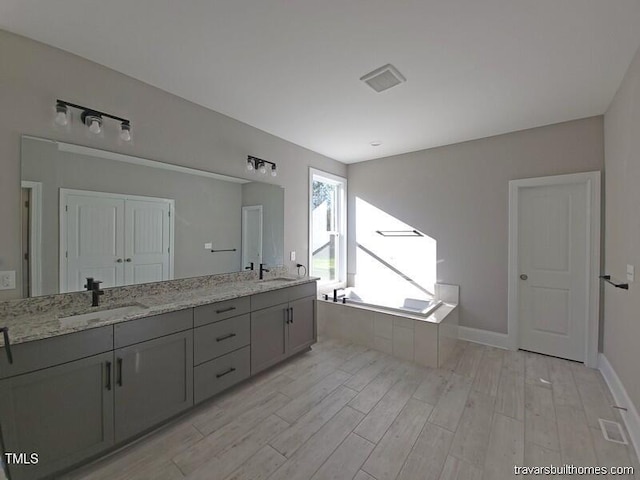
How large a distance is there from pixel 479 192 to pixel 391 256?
4.81 ft

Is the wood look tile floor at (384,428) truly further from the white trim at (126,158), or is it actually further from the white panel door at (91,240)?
the white trim at (126,158)

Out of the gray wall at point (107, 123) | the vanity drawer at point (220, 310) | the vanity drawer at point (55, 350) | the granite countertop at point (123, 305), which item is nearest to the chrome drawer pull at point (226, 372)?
the vanity drawer at point (220, 310)

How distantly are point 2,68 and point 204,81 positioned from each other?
1165 mm

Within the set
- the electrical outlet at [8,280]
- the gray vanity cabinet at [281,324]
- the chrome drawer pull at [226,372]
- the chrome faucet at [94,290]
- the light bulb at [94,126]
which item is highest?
the light bulb at [94,126]

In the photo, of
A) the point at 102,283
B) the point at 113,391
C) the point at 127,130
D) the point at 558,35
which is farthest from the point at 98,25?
the point at 558,35

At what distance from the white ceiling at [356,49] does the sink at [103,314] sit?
177 cm

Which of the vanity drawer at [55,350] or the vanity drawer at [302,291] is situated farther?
the vanity drawer at [302,291]

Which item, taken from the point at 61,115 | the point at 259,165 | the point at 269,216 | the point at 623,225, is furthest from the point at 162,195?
the point at 623,225

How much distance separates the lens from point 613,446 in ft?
5.86

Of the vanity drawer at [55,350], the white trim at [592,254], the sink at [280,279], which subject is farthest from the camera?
the sink at [280,279]

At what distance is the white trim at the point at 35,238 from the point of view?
1753mm

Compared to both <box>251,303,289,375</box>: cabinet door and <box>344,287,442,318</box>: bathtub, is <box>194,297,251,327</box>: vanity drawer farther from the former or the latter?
<box>344,287,442,318</box>: bathtub

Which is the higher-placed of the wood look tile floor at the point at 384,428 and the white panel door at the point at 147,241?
the white panel door at the point at 147,241

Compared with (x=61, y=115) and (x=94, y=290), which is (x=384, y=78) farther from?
(x=94, y=290)
